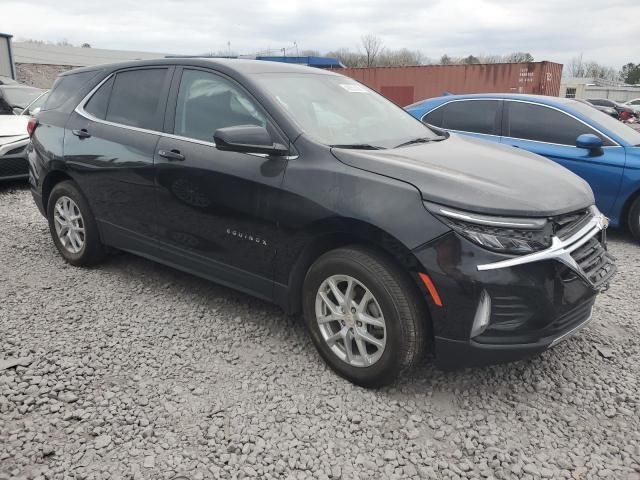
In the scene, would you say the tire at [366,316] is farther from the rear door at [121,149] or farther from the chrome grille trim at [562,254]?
the rear door at [121,149]

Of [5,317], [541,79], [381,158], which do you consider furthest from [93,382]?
[541,79]

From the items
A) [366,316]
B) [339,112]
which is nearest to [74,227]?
[339,112]

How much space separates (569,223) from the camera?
8.75 feet

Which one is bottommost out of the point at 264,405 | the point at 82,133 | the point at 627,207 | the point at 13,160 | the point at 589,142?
the point at 264,405

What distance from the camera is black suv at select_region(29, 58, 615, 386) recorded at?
8.01 ft

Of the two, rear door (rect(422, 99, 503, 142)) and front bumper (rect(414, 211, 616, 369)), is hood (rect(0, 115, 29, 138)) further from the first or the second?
front bumper (rect(414, 211, 616, 369))

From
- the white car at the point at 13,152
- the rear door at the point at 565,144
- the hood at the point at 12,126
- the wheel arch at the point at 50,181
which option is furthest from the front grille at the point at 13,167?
the rear door at the point at 565,144

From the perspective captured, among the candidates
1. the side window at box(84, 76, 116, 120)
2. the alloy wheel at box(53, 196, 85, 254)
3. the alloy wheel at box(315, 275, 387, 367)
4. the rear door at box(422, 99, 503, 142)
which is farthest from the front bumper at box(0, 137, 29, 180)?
the alloy wheel at box(315, 275, 387, 367)

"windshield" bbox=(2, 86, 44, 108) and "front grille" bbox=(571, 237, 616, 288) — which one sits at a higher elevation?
"windshield" bbox=(2, 86, 44, 108)

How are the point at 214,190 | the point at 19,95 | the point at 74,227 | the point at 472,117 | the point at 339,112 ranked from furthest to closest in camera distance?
the point at 19,95
the point at 472,117
the point at 74,227
the point at 339,112
the point at 214,190

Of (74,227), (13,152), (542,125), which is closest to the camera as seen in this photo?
(74,227)

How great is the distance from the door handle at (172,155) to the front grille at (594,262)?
2426 millimetres

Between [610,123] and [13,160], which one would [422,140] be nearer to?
[610,123]

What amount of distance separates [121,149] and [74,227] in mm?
1008
